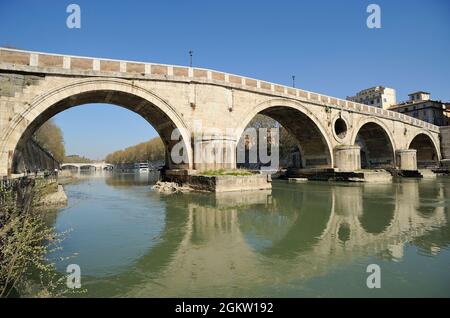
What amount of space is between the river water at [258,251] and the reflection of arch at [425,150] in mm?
40124

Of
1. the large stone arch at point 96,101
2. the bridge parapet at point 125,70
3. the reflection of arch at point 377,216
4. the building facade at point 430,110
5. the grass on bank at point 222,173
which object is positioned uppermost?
the building facade at point 430,110

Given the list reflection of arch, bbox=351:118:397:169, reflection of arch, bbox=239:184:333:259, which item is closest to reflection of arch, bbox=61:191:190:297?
reflection of arch, bbox=239:184:333:259

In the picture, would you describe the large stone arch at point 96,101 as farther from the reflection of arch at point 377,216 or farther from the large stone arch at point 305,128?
the reflection of arch at point 377,216

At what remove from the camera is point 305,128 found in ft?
91.9

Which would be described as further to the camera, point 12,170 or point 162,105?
point 162,105

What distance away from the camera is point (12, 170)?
13312mm

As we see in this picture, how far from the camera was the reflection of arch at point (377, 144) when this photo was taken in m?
34.6

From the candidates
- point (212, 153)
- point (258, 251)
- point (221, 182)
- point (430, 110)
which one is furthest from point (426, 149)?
point (258, 251)

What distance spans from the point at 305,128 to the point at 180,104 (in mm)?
14940

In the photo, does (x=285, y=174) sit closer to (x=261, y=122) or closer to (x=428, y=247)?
(x=261, y=122)

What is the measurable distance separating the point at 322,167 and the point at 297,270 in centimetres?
2496

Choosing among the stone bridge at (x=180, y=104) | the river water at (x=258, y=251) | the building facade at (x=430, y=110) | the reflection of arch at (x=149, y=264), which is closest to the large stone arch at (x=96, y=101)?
the stone bridge at (x=180, y=104)

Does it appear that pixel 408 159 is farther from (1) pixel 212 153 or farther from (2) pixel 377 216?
(2) pixel 377 216
